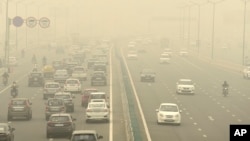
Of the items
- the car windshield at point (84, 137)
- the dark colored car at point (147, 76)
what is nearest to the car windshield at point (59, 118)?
the car windshield at point (84, 137)

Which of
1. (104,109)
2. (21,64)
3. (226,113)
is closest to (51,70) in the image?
(21,64)

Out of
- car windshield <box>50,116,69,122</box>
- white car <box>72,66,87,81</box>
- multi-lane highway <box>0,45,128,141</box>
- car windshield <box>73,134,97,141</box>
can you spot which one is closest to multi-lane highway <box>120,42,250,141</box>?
multi-lane highway <box>0,45,128,141</box>

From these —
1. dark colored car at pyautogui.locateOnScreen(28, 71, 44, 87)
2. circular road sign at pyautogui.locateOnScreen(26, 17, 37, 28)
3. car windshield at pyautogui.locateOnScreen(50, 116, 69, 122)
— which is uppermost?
circular road sign at pyautogui.locateOnScreen(26, 17, 37, 28)

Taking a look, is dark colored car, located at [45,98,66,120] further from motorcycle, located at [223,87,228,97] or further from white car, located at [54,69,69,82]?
white car, located at [54,69,69,82]

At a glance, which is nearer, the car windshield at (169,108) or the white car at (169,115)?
the white car at (169,115)

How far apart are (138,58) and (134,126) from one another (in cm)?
9949

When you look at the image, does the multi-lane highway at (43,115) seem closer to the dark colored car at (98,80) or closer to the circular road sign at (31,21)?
the dark colored car at (98,80)

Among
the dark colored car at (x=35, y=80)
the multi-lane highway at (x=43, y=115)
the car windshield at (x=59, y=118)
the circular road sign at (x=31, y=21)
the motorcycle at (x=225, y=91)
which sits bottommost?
the multi-lane highway at (x=43, y=115)

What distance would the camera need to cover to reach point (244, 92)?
3110 inches

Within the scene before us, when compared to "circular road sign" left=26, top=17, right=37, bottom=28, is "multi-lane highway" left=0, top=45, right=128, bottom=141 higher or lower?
lower

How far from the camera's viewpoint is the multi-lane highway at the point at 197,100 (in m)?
45.3

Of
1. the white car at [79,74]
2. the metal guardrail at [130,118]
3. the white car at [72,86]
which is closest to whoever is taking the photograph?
the metal guardrail at [130,118]

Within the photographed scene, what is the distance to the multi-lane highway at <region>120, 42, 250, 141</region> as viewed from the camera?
149 ft

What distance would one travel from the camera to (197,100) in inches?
2689
